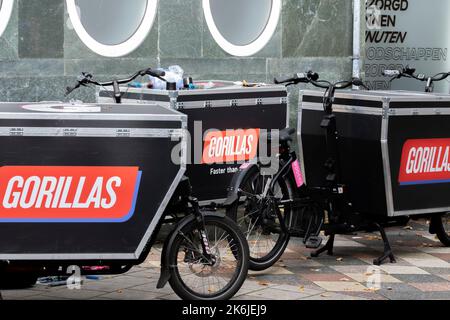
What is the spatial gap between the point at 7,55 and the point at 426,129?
A: 15.4 feet

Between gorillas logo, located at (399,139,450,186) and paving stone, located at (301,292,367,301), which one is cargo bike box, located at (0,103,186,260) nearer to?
paving stone, located at (301,292,367,301)

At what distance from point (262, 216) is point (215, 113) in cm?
142

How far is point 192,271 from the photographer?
6.46 m


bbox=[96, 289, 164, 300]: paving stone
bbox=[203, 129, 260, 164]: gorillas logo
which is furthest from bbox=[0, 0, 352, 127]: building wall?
bbox=[96, 289, 164, 300]: paving stone

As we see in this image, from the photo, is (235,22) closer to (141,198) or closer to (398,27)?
(398,27)

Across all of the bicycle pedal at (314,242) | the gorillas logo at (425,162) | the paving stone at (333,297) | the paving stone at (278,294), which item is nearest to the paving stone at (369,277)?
the bicycle pedal at (314,242)

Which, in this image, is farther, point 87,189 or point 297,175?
point 297,175

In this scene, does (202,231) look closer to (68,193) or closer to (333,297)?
(68,193)

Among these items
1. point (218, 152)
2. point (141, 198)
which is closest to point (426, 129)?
point (218, 152)

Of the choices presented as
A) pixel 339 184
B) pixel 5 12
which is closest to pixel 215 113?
pixel 339 184

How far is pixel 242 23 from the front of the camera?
38.4 ft

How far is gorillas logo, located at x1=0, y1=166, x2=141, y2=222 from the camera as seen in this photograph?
5875mm

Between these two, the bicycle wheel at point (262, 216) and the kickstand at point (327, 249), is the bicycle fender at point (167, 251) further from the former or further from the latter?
the kickstand at point (327, 249)

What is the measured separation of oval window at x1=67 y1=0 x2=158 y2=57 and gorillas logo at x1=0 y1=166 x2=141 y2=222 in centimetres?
489
